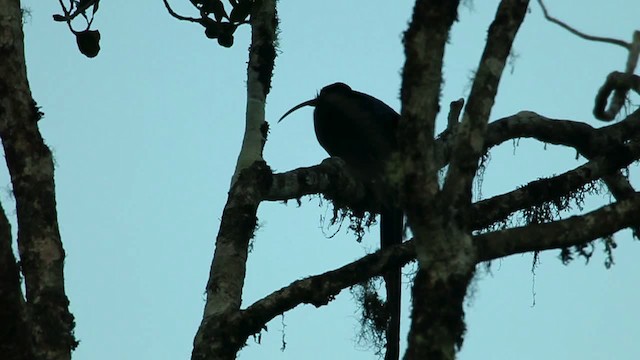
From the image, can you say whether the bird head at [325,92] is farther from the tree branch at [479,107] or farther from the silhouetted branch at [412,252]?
the tree branch at [479,107]

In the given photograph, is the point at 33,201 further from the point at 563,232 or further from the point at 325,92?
the point at 325,92

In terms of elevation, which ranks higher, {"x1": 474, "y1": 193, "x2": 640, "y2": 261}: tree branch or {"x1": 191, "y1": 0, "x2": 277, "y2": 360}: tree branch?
{"x1": 191, "y1": 0, "x2": 277, "y2": 360}: tree branch

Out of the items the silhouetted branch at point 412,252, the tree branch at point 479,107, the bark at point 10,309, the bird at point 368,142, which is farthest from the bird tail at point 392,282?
the bark at point 10,309

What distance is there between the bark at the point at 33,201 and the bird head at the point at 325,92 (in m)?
4.06

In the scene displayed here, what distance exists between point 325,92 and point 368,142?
1.41 meters

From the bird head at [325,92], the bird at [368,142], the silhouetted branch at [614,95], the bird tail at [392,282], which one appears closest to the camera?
the silhouetted branch at [614,95]

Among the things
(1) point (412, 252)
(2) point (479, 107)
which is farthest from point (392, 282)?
(2) point (479, 107)

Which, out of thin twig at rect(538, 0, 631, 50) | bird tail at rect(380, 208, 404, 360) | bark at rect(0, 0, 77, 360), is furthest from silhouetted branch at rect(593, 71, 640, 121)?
bark at rect(0, 0, 77, 360)

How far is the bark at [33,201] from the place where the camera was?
12.6ft

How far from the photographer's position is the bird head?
27.1 feet

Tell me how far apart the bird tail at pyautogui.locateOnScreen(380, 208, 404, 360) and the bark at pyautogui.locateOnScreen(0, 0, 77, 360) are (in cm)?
173

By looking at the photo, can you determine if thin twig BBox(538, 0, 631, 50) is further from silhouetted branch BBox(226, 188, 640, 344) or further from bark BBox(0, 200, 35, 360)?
bark BBox(0, 200, 35, 360)

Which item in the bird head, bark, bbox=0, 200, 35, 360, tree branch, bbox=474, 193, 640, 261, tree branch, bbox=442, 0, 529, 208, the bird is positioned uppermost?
the bird head

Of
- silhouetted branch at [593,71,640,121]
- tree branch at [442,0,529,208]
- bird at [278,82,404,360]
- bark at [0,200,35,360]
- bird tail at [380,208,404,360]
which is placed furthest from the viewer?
bird at [278,82,404,360]
